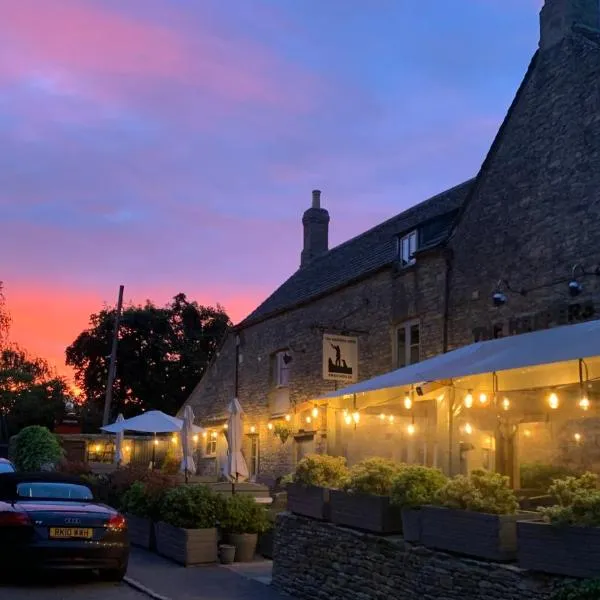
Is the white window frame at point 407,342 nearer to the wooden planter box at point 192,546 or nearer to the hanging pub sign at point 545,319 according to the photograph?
the hanging pub sign at point 545,319

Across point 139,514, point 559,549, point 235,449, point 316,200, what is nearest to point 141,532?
point 139,514

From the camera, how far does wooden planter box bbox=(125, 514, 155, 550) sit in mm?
12906

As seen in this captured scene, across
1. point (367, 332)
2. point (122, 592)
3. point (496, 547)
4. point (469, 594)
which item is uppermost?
point (367, 332)

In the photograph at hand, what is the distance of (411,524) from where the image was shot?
25.0 ft

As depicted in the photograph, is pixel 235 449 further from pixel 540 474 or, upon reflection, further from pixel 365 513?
pixel 365 513

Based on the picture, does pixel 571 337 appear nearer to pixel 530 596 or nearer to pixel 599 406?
pixel 599 406

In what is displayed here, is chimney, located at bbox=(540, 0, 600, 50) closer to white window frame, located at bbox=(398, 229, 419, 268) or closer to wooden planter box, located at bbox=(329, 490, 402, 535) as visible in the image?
white window frame, located at bbox=(398, 229, 419, 268)

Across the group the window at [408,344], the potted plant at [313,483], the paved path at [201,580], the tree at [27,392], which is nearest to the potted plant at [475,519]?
the potted plant at [313,483]

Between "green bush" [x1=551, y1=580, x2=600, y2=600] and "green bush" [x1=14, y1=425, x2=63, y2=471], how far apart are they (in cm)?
2060

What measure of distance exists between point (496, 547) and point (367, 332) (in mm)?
11962

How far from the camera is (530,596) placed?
605cm

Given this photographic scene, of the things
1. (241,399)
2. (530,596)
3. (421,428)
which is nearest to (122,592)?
(530,596)

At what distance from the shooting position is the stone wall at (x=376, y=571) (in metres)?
6.35

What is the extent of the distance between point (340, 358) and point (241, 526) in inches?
253
